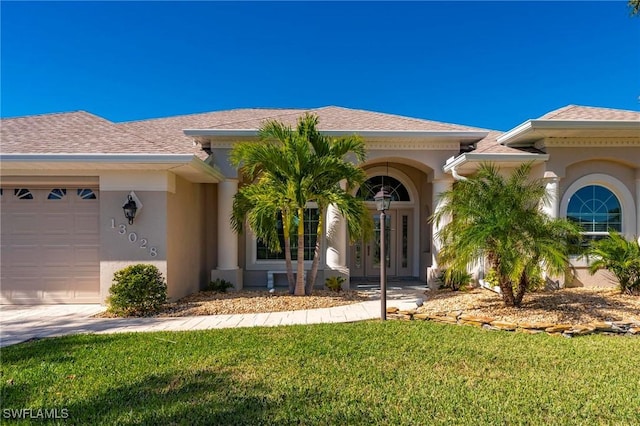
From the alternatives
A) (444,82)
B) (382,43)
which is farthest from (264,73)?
(444,82)

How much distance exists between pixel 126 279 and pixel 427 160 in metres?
8.27

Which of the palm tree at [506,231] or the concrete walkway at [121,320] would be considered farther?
the palm tree at [506,231]

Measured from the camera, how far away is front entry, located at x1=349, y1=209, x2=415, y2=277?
1355cm

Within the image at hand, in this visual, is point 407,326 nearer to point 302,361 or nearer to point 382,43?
point 302,361

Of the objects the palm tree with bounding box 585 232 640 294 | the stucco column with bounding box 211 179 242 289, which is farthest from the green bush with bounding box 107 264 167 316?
the palm tree with bounding box 585 232 640 294

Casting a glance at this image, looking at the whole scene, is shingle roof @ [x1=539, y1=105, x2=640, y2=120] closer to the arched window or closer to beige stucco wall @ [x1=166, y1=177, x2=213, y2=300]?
the arched window

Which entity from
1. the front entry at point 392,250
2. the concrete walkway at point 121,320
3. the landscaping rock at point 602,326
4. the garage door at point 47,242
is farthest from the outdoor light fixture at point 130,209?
the landscaping rock at point 602,326

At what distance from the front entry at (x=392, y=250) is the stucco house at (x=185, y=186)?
1.09 metres

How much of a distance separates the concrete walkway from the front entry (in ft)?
15.8

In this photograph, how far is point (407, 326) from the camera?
6629 millimetres

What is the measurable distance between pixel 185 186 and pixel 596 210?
35.8 ft

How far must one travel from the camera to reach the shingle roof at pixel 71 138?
8.23 metres

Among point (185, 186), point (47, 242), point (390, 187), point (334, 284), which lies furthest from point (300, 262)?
point (47, 242)

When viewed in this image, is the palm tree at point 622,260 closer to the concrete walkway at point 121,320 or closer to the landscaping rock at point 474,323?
the landscaping rock at point 474,323
